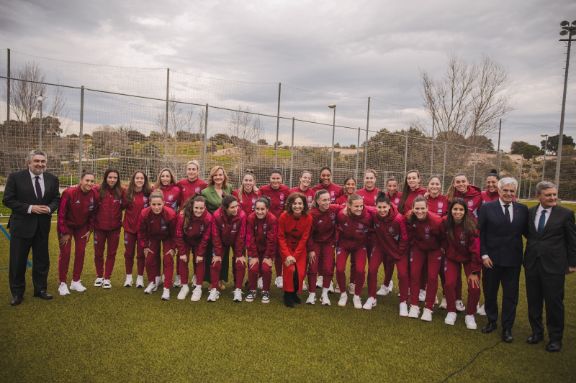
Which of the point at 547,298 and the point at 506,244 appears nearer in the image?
the point at 547,298

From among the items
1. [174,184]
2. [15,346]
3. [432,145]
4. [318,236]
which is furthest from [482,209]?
[432,145]

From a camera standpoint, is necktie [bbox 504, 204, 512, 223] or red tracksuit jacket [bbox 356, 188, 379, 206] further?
red tracksuit jacket [bbox 356, 188, 379, 206]

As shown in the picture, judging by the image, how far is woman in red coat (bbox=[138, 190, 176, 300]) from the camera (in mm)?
5273

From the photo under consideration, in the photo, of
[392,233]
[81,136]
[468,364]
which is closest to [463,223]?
[392,233]

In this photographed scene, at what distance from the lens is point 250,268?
5.34 meters

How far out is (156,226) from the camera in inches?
210

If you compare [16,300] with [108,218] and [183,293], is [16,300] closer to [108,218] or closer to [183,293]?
[108,218]

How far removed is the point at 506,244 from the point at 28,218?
577 cm

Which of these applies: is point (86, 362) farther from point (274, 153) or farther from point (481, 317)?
point (274, 153)

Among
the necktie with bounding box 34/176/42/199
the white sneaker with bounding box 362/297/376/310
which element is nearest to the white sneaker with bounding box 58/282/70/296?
the necktie with bounding box 34/176/42/199

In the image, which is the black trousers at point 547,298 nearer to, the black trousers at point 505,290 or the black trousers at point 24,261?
the black trousers at point 505,290

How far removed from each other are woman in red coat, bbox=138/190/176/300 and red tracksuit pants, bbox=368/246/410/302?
282 cm

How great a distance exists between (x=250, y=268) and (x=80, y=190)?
2623 millimetres

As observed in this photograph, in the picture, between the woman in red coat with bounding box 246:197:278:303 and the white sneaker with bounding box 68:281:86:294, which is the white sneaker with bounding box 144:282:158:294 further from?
the woman in red coat with bounding box 246:197:278:303
